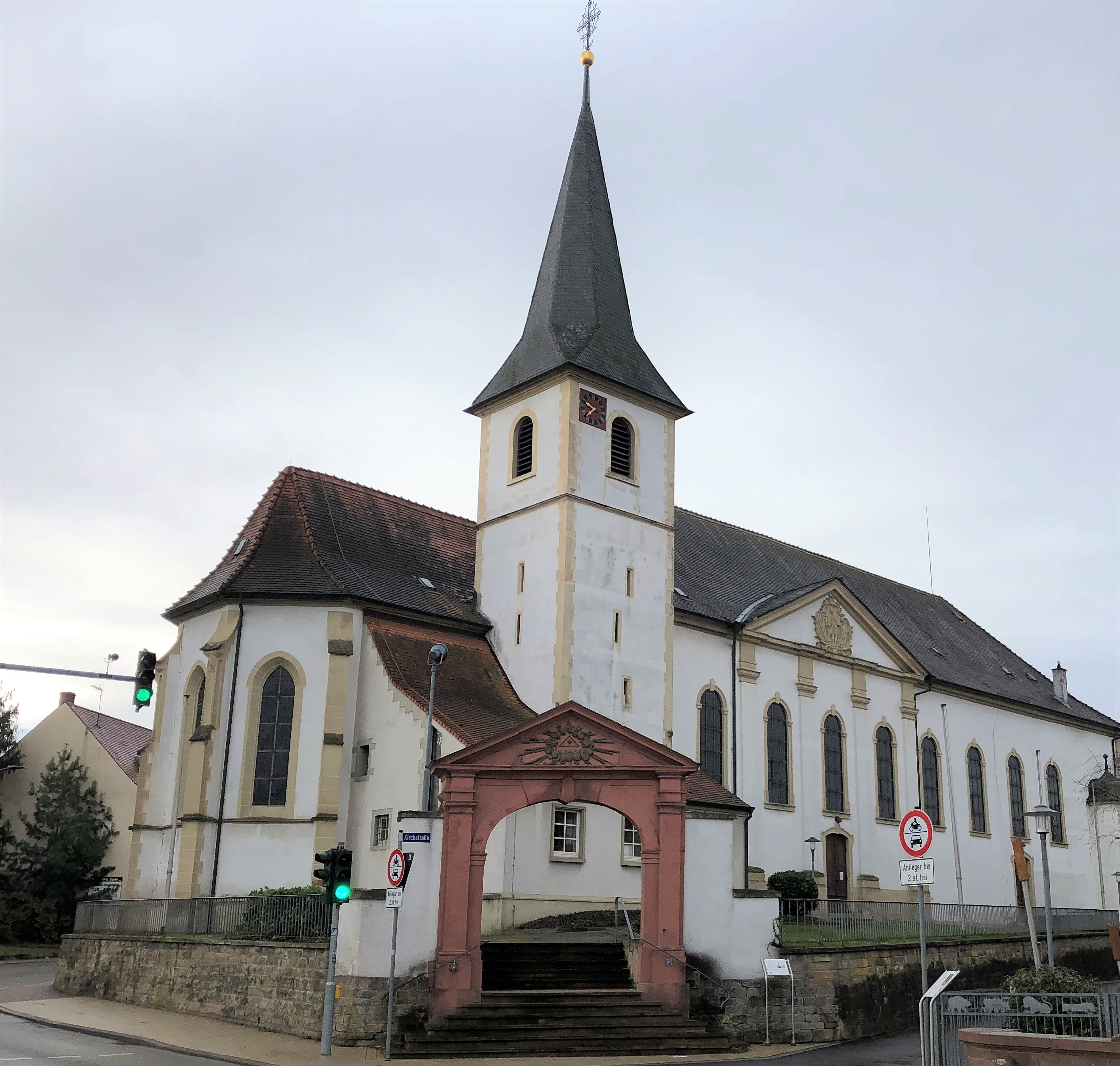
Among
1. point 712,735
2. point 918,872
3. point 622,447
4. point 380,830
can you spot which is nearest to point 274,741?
point 380,830

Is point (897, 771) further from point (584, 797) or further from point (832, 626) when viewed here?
→ point (584, 797)

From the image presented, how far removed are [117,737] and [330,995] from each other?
3302 centimetres

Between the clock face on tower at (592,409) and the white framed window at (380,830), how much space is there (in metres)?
10.6

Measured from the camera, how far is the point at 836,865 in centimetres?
3597

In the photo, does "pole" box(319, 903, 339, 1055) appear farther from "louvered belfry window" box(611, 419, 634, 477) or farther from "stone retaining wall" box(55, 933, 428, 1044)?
"louvered belfry window" box(611, 419, 634, 477)

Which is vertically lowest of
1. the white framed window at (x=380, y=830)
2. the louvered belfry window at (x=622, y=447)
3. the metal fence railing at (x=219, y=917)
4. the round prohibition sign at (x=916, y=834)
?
the metal fence railing at (x=219, y=917)

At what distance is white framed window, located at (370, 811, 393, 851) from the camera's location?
2684 cm

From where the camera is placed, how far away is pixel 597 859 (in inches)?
1102

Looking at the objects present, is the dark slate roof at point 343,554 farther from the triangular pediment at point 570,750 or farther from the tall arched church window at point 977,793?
the tall arched church window at point 977,793

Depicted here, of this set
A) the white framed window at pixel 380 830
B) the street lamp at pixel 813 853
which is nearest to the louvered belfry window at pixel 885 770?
the street lamp at pixel 813 853

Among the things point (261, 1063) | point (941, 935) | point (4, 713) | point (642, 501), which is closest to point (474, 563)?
point (642, 501)

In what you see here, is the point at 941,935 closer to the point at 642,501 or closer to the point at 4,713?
the point at 642,501

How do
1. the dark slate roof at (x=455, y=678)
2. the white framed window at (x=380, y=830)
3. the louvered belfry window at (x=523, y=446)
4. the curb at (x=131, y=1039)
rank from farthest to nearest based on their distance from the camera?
the louvered belfry window at (x=523, y=446) < the white framed window at (x=380, y=830) < the dark slate roof at (x=455, y=678) < the curb at (x=131, y=1039)

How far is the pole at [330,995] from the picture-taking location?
61.4ft
